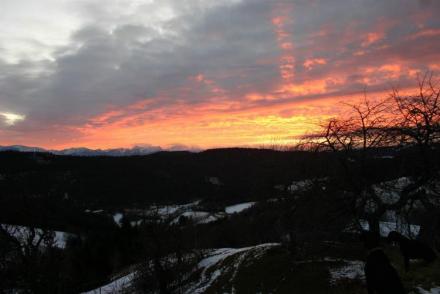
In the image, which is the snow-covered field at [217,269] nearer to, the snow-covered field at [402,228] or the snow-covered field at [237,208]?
the snow-covered field at [402,228]

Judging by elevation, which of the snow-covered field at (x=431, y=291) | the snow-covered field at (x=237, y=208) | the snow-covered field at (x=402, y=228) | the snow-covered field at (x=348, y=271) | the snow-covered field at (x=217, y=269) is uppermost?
the snow-covered field at (x=402, y=228)

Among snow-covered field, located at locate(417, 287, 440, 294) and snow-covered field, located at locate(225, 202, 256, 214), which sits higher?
snow-covered field, located at locate(417, 287, 440, 294)

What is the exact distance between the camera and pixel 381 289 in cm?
896

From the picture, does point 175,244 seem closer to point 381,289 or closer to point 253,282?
point 253,282

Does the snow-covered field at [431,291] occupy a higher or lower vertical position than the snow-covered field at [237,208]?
higher

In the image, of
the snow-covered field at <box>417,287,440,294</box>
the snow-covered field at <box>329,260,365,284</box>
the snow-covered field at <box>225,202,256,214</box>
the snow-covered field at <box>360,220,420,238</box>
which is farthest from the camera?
the snow-covered field at <box>225,202,256,214</box>

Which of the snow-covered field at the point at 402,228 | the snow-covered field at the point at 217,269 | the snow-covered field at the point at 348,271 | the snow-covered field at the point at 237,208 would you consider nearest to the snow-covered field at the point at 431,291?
the snow-covered field at the point at 402,228

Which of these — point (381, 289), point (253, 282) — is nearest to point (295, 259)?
point (253, 282)

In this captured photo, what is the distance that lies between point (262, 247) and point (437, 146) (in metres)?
26.9

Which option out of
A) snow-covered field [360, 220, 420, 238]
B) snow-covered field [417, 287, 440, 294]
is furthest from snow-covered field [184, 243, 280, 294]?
snow-covered field [417, 287, 440, 294]

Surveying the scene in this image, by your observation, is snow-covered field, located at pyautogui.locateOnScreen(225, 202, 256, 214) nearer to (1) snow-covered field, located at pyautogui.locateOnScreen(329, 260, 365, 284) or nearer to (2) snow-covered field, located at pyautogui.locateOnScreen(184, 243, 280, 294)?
(2) snow-covered field, located at pyautogui.locateOnScreen(184, 243, 280, 294)

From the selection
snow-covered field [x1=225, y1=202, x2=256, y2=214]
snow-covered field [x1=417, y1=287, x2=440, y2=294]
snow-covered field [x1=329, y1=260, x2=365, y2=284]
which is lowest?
snow-covered field [x1=225, y1=202, x2=256, y2=214]

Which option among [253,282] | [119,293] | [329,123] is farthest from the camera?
[119,293]

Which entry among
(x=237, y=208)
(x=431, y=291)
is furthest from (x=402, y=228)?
(x=237, y=208)
